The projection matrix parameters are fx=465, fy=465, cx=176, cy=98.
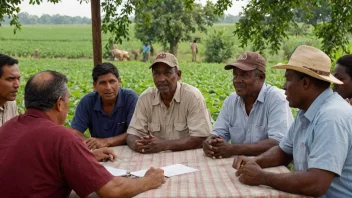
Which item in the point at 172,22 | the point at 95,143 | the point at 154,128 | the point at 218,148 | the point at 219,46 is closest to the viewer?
the point at 218,148

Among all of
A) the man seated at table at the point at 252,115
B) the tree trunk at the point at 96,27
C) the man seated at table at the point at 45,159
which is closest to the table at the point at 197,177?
the man seated at table at the point at 252,115

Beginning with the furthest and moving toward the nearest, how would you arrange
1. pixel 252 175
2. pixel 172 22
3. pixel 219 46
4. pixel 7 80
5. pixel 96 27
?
pixel 219 46 → pixel 172 22 → pixel 96 27 → pixel 7 80 → pixel 252 175

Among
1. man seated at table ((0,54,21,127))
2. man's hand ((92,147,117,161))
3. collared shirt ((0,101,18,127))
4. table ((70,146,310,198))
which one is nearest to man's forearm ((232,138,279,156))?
table ((70,146,310,198))

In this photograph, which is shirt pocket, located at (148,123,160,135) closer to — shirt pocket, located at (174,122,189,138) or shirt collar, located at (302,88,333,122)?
shirt pocket, located at (174,122,189,138)

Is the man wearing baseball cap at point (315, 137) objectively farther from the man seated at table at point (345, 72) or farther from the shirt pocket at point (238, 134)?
the man seated at table at point (345, 72)

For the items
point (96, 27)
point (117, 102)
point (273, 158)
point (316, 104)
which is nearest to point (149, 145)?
point (117, 102)

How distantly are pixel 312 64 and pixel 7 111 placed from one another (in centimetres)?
287

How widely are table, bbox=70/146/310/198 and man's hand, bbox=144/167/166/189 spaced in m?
0.03

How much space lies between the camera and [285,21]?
22.2 feet

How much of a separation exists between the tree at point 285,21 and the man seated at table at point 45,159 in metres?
4.05

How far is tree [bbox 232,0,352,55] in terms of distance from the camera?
590 cm

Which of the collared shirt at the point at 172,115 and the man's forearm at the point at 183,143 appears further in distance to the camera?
the collared shirt at the point at 172,115

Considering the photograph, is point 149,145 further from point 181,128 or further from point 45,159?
point 45,159

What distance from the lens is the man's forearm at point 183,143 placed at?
4032 mm
